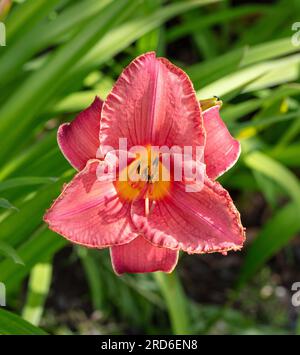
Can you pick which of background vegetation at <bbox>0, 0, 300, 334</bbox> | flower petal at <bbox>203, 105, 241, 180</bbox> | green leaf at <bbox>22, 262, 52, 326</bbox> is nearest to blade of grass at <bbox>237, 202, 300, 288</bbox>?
background vegetation at <bbox>0, 0, 300, 334</bbox>

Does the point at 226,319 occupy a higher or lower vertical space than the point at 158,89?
lower

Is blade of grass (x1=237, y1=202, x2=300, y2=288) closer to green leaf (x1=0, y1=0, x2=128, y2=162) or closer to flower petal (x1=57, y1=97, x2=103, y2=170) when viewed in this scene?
green leaf (x1=0, y1=0, x2=128, y2=162)

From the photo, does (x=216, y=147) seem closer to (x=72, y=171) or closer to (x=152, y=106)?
(x=152, y=106)

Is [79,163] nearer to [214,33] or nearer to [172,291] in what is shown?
[172,291]

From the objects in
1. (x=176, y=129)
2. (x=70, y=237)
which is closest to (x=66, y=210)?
(x=70, y=237)

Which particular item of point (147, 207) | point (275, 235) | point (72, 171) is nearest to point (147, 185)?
point (147, 207)

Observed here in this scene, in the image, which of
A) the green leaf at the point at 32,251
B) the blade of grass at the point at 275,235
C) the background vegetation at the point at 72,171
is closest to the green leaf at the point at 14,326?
the background vegetation at the point at 72,171
